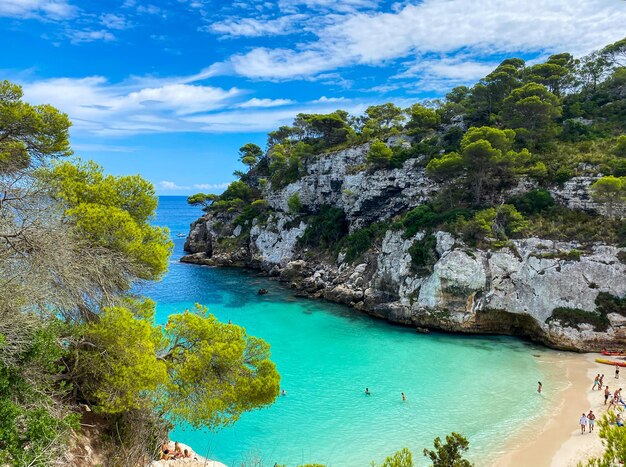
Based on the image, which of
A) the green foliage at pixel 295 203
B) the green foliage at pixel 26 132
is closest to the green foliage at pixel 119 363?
the green foliage at pixel 26 132

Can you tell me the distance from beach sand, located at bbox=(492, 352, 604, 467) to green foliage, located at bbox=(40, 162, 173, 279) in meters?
14.2

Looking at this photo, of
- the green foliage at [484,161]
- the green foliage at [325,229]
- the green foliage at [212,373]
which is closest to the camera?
the green foliage at [212,373]

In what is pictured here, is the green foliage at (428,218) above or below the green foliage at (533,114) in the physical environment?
below

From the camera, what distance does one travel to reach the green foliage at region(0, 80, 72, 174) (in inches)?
401

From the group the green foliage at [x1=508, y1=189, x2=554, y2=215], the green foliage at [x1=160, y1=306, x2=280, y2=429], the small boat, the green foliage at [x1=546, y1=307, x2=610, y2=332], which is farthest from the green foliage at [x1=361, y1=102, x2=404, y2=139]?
the green foliage at [x1=160, y1=306, x2=280, y2=429]

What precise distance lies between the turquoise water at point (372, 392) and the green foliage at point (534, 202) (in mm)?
10643

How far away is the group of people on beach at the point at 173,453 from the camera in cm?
1179

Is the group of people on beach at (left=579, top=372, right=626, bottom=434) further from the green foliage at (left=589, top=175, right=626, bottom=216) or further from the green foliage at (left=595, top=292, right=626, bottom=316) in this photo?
the green foliage at (left=589, top=175, right=626, bottom=216)

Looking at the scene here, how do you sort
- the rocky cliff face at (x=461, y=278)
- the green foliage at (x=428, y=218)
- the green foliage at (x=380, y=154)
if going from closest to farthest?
the rocky cliff face at (x=461, y=278) < the green foliage at (x=428, y=218) < the green foliage at (x=380, y=154)

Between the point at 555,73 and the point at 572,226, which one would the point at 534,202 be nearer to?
the point at 572,226

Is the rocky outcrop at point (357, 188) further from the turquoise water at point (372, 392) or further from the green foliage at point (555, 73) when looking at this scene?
the green foliage at point (555, 73)

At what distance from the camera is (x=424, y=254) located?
30016mm

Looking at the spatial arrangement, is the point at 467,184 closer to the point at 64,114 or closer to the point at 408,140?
the point at 408,140

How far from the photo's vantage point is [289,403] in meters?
17.8
